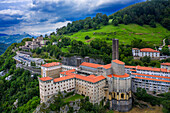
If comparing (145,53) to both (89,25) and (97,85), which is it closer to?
(97,85)

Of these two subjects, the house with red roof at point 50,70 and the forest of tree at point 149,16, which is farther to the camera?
the forest of tree at point 149,16

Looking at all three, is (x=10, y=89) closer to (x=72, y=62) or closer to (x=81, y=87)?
(x=72, y=62)

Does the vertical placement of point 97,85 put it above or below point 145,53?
below

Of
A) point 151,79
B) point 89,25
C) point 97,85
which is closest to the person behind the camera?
point 97,85

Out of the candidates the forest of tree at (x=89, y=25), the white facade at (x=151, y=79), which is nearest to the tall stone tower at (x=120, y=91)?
the white facade at (x=151, y=79)

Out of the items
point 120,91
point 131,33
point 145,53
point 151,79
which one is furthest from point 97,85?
point 131,33

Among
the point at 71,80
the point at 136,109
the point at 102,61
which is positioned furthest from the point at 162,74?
the point at 71,80

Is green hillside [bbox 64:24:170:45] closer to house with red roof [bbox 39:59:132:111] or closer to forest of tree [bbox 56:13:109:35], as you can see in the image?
forest of tree [bbox 56:13:109:35]

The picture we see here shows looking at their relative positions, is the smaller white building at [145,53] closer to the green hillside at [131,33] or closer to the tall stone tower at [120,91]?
the green hillside at [131,33]

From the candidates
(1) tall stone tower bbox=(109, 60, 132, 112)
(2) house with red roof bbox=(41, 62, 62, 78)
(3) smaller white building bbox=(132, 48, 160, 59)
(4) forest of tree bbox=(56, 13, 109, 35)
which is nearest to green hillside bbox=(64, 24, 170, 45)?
(4) forest of tree bbox=(56, 13, 109, 35)
